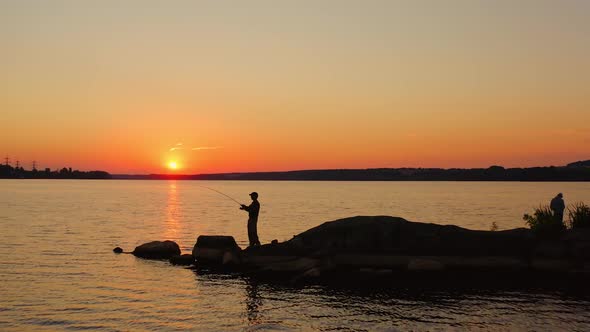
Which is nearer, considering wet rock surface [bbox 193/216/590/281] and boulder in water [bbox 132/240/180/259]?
wet rock surface [bbox 193/216/590/281]

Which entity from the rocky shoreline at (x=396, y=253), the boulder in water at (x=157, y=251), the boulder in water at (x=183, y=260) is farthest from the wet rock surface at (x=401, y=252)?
the boulder in water at (x=157, y=251)

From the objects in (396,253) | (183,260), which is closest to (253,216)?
(183,260)

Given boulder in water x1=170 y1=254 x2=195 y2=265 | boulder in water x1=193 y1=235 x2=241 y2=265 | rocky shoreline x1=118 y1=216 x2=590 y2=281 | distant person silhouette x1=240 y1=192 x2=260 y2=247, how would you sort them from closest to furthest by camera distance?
rocky shoreline x1=118 y1=216 x2=590 y2=281 < distant person silhouette x1=240 y1=192 x2=260 y2=247 < boulder in water x1=193 y1=235 x2=241 y2=265 < boulder in water x1=170 y1=254 x2=195 y2=265

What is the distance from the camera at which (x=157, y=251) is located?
97.9ft

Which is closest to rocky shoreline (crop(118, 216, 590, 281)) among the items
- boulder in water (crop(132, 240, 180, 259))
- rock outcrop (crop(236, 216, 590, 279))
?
rock outcrop (crop(236, 216, 590, 279))

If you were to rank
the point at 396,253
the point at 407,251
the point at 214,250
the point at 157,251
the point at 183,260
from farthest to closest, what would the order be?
the point at 157,251 < the point at 183,260 < the point at 214,250 < the point at 407,251 < the point at 396,253

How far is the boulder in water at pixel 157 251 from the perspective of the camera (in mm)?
29719

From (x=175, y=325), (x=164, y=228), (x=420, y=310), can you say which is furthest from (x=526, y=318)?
(x=164, y=228)

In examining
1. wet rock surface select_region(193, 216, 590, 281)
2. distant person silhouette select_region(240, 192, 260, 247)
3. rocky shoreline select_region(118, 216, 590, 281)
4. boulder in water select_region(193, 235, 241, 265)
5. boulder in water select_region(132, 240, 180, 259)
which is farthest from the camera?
boulder in water select_region(132, 240, 180, 259)

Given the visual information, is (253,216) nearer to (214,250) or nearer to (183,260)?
(214,250)

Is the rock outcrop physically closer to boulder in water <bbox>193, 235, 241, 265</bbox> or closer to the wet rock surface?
the wet rock surface

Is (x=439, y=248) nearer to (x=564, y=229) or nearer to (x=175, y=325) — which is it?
(x=564, y=229)

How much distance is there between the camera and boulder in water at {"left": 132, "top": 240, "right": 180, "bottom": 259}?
29.7 m

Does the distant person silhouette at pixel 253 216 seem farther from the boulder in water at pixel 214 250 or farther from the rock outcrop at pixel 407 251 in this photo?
the boulder in water at pixel 214 250
